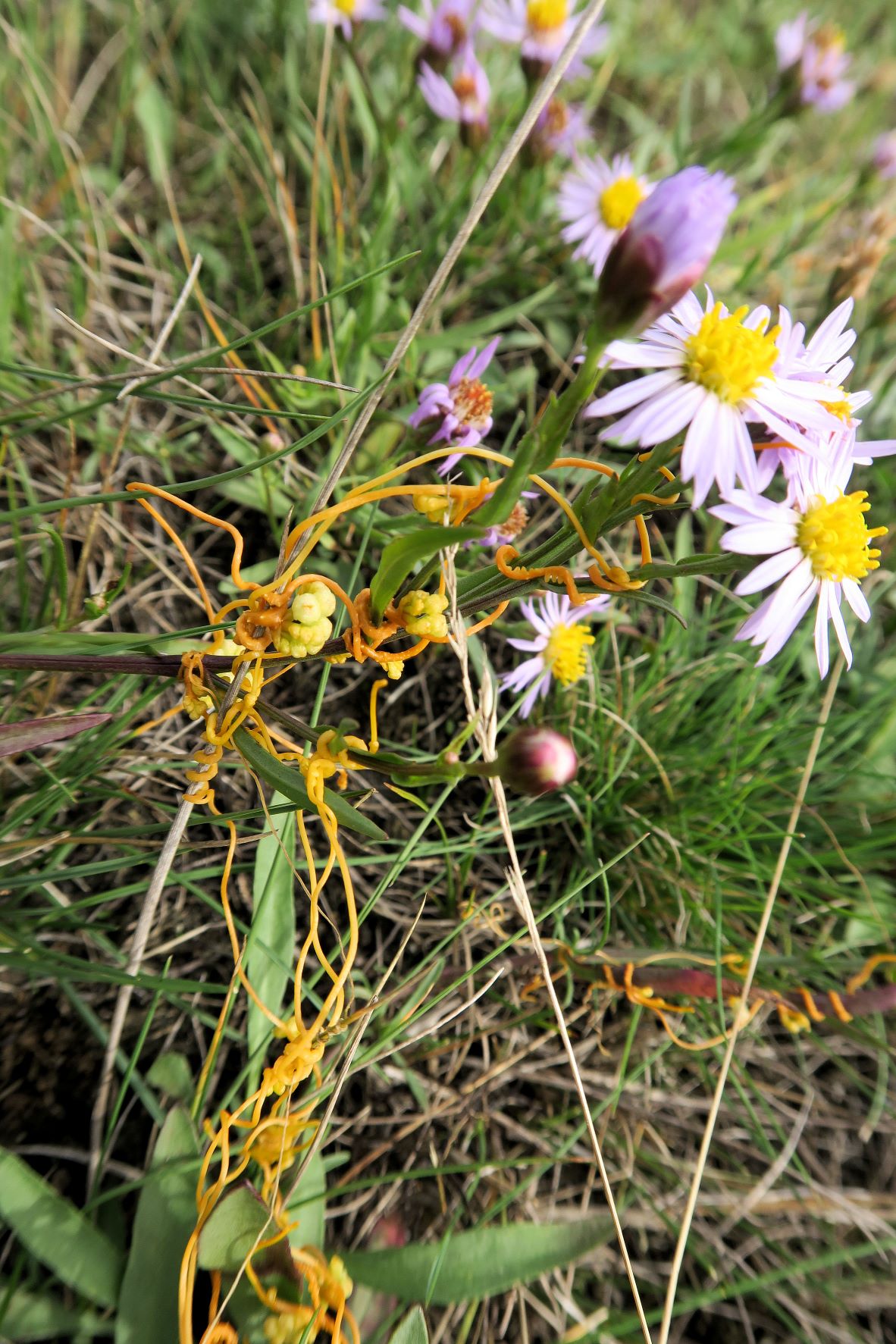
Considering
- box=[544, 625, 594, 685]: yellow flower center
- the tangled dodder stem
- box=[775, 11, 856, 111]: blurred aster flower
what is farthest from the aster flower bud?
box=[775, 11, 856, 111]: blurred aster flower

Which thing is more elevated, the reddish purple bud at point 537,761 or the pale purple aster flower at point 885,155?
the pale purple aster flower at point 885,155

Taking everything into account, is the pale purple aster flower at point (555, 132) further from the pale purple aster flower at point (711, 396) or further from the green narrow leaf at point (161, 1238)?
the green narrow leaf at point (161, 1238)

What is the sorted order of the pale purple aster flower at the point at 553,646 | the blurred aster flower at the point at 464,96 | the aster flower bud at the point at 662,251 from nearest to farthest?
the aster flower bud at the point at 662,251
the pale purple aster flower at the point at 553,646
the blurred aster flower at the point at 464,96

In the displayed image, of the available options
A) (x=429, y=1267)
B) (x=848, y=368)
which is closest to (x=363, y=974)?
(x=429, y=1267)

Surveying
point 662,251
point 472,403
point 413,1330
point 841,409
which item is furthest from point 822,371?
point 413,1330

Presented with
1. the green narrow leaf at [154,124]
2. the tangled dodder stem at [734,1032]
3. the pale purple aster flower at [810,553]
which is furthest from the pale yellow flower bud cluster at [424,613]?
the green narrow leaf at [154,124]

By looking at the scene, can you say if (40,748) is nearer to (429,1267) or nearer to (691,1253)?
(429,1267)

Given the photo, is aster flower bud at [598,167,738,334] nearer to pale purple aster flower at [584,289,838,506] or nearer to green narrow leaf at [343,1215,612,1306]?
pale purple aster flower at [584,289,838,506]
